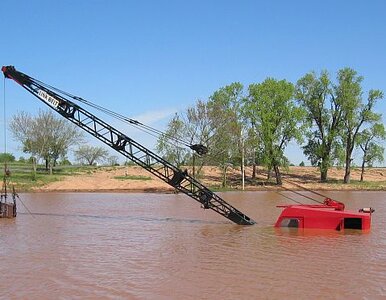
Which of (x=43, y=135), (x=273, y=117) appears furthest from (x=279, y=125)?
(x=43, y=135)

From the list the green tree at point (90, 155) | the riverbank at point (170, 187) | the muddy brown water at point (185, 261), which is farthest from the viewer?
the green tree at point (90, 155)

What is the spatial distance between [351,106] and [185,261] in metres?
53.4

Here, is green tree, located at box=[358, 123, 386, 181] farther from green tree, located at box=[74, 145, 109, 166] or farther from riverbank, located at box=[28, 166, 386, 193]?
green tree, located at box=[74, 145, 109, 166]

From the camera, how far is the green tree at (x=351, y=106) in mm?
62594

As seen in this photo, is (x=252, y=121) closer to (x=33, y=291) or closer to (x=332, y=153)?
(x=332, y=153)

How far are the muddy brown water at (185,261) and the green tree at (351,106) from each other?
136 ft

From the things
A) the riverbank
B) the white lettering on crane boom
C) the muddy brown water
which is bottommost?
the muddy brown water

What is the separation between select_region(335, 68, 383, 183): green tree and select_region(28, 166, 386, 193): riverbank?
5.50m

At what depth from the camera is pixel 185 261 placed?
13828mm

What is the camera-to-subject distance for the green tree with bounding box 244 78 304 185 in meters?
60.9

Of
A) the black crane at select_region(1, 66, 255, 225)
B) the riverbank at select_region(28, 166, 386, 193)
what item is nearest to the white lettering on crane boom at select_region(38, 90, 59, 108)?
the black crane at select_region(1, 66, 255, 225)

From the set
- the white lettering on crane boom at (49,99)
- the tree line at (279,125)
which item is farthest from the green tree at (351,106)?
the white lettering on crane boom at (49,99)

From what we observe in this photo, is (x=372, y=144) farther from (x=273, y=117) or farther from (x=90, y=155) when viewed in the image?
(x=90, y=155)

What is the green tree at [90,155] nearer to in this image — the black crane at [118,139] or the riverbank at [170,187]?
the riverbank at [170,187]
